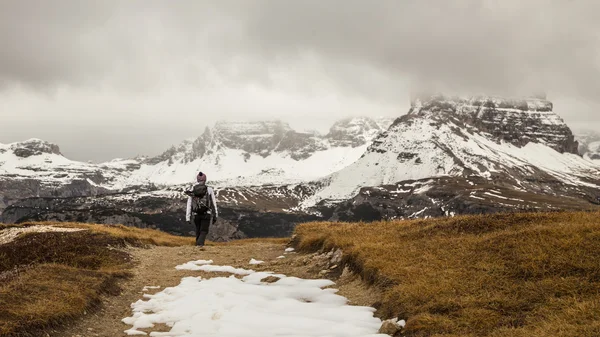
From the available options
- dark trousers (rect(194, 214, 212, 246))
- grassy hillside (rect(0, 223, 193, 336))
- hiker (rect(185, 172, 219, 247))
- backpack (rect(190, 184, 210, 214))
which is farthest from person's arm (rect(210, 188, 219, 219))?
grassy hillside (rect(0, 223, 193, 336))

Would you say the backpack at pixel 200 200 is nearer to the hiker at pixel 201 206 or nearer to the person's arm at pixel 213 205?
the hiker at pixel 201 206

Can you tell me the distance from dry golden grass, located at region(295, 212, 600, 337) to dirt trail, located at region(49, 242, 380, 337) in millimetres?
1024

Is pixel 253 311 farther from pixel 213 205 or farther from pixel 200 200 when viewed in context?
pixel 200 200

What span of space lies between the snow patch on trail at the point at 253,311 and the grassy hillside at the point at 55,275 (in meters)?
1.66

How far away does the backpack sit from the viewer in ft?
96.6

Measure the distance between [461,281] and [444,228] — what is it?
7419 mm

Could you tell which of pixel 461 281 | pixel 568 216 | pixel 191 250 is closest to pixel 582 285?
pixel 461 281

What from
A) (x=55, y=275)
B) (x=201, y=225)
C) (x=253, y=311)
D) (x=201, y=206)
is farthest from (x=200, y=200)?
(x=253, y=311)

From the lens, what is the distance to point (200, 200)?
29609mm

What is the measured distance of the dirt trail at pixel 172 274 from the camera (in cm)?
1234

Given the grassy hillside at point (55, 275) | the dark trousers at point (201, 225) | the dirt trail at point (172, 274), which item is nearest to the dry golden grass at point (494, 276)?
the dirt trail at point (172, 274)

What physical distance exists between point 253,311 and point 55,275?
22.3ft

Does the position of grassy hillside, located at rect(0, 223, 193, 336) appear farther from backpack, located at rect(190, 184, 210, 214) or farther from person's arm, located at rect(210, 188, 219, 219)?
person's arm, located at rect(210, 188, 219, 219)

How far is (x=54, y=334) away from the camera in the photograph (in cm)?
1091
